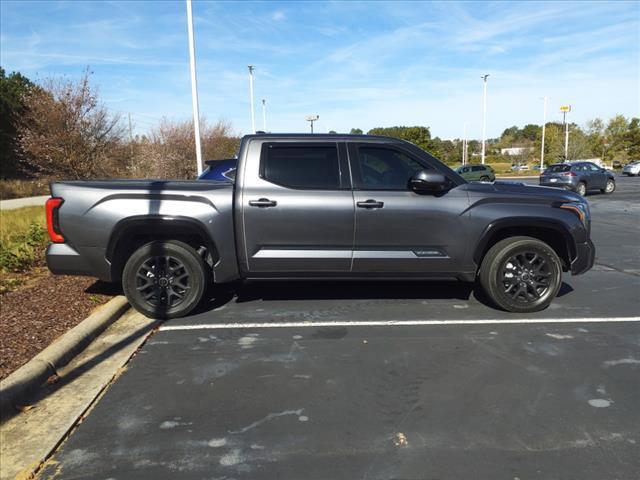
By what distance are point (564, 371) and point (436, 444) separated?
1.54m

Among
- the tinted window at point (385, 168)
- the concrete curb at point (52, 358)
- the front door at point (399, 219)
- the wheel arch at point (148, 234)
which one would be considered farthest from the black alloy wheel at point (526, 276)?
the concrete curb at point (52, 358)

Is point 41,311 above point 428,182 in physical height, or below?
below

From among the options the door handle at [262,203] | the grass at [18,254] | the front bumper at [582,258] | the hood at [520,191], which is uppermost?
the hood at [520,191]

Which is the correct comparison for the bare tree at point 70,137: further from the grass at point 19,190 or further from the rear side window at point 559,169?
the rear side window at point 559,169

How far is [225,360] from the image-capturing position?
402 centimetres

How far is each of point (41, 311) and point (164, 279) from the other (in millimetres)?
1351

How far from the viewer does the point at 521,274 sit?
203 inches

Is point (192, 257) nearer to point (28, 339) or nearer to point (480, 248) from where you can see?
point (28, 339)

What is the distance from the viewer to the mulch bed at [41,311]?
4074mm

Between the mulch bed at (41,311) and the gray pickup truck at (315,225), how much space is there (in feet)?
1.60

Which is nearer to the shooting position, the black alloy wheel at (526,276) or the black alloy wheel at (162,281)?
the black alloy wheel at (162,281)

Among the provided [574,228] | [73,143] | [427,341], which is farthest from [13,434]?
[73,143]

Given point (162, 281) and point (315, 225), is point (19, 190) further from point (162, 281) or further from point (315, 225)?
point (315, 225)

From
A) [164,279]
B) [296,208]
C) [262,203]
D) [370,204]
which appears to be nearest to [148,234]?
[164,279]
